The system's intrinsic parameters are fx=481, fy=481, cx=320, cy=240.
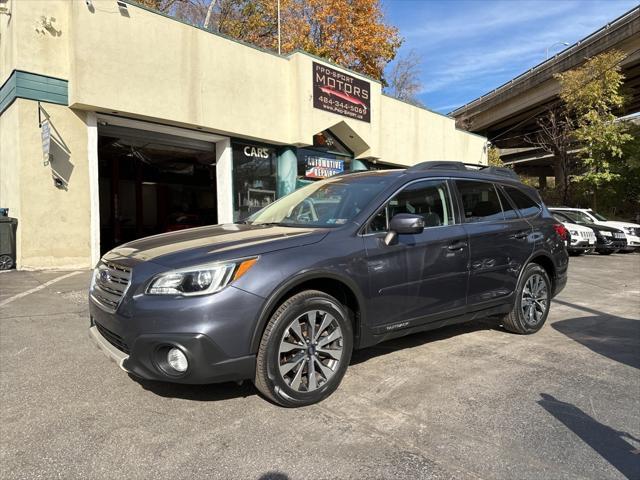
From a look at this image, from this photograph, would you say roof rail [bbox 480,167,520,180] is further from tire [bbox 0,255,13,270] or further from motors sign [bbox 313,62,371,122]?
motors sign [bbox 313,62,371,122]

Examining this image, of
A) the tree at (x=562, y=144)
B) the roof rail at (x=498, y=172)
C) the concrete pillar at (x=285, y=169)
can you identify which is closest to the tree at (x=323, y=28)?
the concrete pillar at (x=285, y=169)

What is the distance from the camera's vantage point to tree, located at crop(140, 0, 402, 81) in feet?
75.8

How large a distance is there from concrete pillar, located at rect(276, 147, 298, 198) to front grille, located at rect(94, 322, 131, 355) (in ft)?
37.0

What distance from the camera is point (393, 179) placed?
4.30 metres

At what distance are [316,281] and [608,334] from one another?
392cm

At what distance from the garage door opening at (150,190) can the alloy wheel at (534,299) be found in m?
10.7

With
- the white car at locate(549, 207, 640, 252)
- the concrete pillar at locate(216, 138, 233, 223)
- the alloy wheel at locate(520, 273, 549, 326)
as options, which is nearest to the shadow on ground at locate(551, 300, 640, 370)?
the alloy wheel at locate(520, 273, 549, 326)

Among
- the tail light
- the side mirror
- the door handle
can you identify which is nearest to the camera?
the side mirror

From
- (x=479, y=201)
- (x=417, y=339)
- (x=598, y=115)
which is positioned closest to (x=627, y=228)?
(x=598, y=115)

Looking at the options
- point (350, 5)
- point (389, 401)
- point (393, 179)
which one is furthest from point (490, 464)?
point (350, 5)

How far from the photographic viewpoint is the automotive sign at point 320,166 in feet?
51.4

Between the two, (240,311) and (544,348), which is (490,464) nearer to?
(240,311)

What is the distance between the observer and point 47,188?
1006cm

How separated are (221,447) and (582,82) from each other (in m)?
28.1
